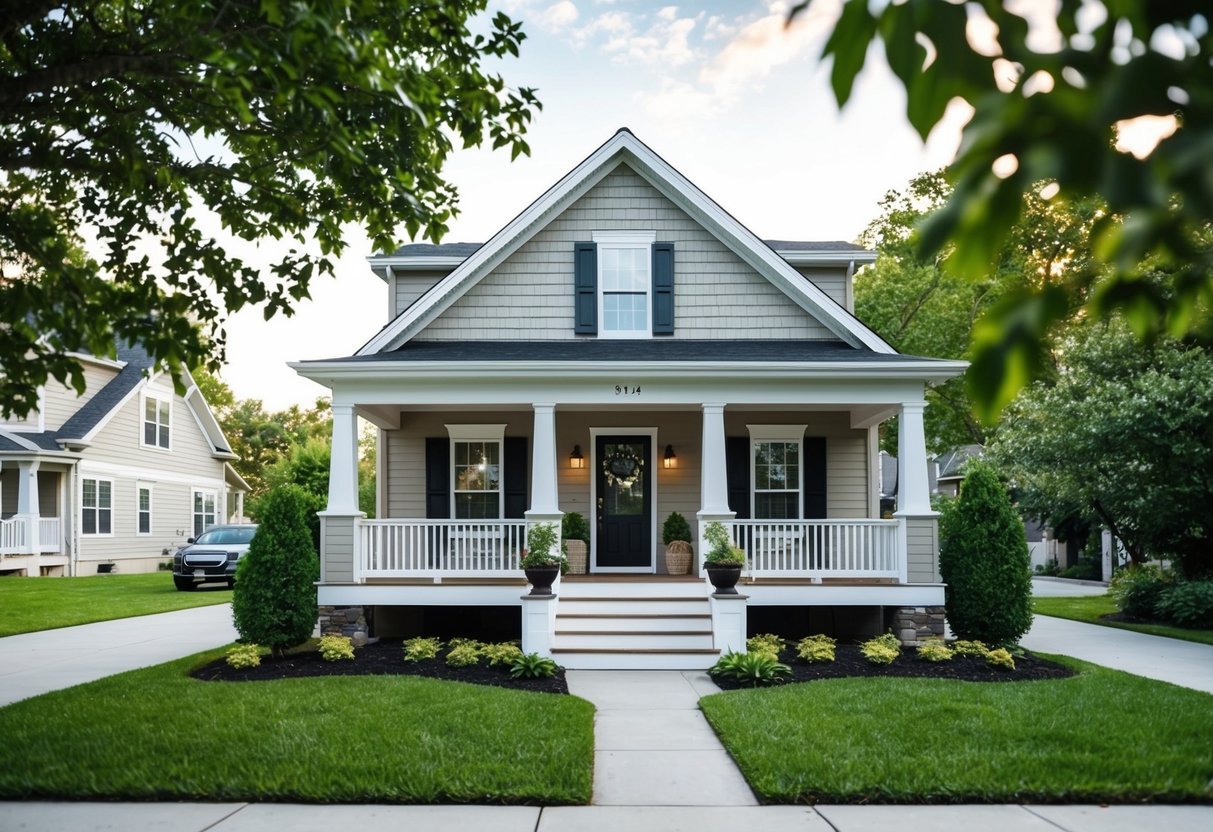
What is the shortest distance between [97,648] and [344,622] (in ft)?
11.3

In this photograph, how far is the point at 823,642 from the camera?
11570mm

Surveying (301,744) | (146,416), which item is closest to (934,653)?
(301,744)

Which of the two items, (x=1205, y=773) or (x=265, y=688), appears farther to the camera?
(x=265, y=688)

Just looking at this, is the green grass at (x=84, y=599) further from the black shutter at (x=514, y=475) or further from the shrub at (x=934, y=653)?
the shrub at (x=934, y=653)

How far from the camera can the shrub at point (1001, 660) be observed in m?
10.7

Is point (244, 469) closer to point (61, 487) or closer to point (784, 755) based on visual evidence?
point (61, 487)

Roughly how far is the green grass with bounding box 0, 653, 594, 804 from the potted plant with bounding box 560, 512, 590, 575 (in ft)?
16.6

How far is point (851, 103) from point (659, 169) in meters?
13.3

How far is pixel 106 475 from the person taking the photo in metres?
27.4

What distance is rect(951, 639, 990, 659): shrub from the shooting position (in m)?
11.3

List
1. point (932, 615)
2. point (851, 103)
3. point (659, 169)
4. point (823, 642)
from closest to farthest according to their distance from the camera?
point (851, 103), point (823, 642), point (932, 615), point (659, 169)

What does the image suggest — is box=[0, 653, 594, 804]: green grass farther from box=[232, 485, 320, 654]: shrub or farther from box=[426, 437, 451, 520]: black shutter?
box=[426, 437, 451, 520]: black shutter

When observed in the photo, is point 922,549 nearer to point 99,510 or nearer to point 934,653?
point 934,653

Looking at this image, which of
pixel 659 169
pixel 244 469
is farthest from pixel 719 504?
pixel 244 469
